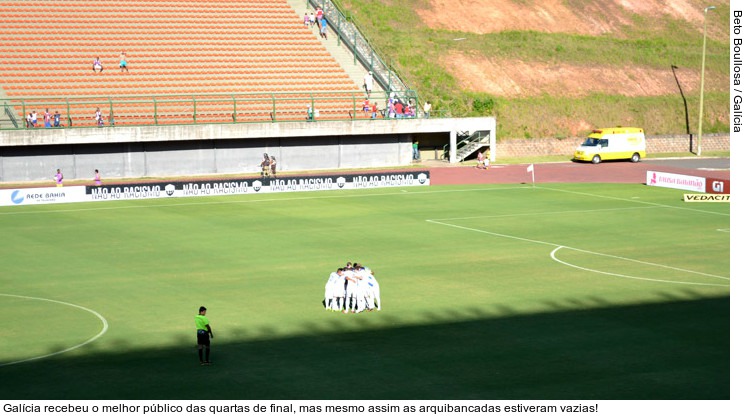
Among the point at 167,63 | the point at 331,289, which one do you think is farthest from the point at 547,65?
the point at 331,289

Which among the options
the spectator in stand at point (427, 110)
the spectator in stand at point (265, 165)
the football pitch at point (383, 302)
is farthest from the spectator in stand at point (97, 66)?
the spectator in stand at point (427, 110)

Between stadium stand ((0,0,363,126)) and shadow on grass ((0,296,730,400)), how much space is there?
143 feet

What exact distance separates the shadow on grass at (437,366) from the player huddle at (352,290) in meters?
2.14

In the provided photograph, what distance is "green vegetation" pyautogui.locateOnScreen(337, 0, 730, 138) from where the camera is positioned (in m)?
84.6

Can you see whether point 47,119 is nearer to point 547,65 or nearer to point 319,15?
point 319,15

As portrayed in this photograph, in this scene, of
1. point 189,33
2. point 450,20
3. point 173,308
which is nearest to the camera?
point 173,308

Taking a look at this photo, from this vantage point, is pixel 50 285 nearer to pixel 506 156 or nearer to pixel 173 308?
pixel 173 308

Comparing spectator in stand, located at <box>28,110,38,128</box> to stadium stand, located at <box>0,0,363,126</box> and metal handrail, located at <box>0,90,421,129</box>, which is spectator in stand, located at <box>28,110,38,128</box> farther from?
stadium stand, located at <box>0,0,363,126</box>

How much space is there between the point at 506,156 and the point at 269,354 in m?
58.8

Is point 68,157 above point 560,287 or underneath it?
above

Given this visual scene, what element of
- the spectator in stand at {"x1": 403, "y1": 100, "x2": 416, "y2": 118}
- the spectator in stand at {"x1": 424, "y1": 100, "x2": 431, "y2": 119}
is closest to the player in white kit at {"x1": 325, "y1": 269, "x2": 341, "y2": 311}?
the spectator in stand at {"x1": 403, "y1": 100, "x2": 416, "y2": 118}
